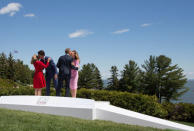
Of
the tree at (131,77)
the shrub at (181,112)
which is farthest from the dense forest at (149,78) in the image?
the shrub at (181,112)

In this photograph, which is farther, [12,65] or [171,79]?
[12,65]

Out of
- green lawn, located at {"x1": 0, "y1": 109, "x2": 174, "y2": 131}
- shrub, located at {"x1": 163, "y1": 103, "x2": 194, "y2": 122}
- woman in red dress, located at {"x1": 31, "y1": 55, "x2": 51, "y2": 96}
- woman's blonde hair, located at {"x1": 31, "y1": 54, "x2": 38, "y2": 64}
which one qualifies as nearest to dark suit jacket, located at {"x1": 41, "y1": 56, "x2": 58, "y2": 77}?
woman in red dress, located at {"x1": 31, "y1": 55, "x2": 51, "y2": 96}

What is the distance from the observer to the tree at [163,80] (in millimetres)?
57500

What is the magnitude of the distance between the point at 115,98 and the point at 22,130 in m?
7.75

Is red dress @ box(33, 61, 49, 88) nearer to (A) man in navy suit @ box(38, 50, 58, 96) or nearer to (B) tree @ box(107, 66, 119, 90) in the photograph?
(A) man in navy suit @ box(38, 50, 58, 96)

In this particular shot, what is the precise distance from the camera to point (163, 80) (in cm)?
5812

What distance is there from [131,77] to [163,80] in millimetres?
8759

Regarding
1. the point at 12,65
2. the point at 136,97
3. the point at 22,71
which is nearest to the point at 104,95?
the point at 136,97

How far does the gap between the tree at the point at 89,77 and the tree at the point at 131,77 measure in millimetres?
9254

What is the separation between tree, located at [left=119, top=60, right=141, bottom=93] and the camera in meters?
58.1

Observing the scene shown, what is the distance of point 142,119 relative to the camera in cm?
687

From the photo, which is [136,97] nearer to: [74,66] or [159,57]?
[74,66]

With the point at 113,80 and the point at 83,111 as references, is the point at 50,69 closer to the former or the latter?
the point at 83,111

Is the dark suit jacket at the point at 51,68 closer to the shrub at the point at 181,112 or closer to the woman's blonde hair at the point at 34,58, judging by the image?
the woman's blonde hair at the point at 34,58
